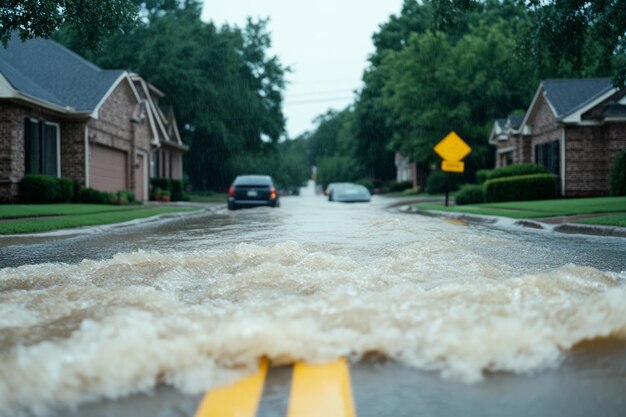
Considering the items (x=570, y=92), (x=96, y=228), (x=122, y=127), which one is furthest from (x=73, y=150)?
(x=570, y=92)

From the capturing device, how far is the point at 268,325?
10.8 feet

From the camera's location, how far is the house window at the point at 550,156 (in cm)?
3017

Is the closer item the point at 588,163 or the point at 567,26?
the point at 567,26

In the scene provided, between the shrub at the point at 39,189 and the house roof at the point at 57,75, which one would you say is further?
the house roof at the point at 57,75

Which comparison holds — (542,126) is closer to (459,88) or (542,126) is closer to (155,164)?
(459,88)

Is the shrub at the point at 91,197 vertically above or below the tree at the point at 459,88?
below

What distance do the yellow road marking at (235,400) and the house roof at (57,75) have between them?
22.1 metres

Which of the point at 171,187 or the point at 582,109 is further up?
the point at 582,109

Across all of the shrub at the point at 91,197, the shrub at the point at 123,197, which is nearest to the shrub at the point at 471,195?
the shrub at the point at 123,197

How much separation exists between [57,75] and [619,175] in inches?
887

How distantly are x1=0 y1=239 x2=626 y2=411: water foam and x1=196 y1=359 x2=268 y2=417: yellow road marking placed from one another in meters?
0.09

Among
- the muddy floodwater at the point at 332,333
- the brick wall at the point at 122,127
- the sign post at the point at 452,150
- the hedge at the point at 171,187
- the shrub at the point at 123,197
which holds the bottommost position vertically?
the muddy floodwater at the point at 332,333

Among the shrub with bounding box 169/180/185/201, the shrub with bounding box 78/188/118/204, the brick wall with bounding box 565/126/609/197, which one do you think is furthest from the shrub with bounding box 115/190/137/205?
the brick wall with bounding box 565/126/609/197

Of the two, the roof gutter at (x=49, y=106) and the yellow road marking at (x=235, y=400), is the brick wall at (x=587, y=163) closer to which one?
the roof gutter at (x=49, y=106)
